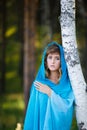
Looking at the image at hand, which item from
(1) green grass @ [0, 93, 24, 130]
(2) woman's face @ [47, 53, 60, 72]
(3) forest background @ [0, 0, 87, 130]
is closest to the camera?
(2) woman's face @ [47, 53, 60, 72]

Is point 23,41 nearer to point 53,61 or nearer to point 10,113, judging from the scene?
point 10,113

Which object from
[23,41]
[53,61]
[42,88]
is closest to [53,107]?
[42,88]

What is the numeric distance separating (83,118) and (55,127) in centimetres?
33

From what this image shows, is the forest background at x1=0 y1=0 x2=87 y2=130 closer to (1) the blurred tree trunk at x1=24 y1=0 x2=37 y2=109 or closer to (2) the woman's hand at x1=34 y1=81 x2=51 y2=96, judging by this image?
(1) the blurred tree trunk at x1=24 y1=0 x2=37 y2=109

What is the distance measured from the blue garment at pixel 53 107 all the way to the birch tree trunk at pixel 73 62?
0.07 metres

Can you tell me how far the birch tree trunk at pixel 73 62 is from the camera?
6.07 metres

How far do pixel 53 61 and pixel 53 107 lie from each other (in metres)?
0.49

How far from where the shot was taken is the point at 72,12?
6.17 metres

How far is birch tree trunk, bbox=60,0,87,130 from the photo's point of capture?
19.9ft

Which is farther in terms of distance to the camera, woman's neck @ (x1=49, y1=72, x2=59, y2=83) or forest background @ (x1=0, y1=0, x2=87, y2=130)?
forest background @ (x1=0, y1=0, x2=87, y2=130)

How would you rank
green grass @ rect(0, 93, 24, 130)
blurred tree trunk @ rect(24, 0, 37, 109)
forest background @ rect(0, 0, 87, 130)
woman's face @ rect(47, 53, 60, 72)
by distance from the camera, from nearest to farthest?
1. woman's face @ rect(47, 53, 60, 72)
2. green grass @ rect(0, 93, 24, 130)
3. blurred tree trunk @ rect(24, 0, 37, 109)
4. forest background @ rect(0, 0, 87, 130)

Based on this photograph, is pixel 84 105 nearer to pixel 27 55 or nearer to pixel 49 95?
pixel 49 95

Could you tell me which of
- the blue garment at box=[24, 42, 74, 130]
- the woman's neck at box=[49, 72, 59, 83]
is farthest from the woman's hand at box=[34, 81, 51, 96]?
the woman's neck at box=[49, 72, 59, 83]

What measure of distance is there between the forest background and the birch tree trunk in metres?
1.96
